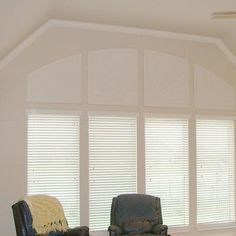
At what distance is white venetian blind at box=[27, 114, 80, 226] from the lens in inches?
214

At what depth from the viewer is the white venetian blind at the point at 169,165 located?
Answer: 611cm

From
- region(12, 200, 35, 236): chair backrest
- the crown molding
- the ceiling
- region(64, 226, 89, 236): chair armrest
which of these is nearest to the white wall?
the crown molding

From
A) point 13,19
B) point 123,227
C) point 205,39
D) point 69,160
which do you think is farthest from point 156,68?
point 13,19

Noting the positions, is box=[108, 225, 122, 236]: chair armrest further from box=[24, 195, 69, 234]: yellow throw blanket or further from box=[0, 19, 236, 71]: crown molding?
box=[0, 19, 236, 71]: crown molding

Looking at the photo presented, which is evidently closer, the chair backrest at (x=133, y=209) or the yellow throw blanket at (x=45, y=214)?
the yellow throw blanket at (x=45, y=214)

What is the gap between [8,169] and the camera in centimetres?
529

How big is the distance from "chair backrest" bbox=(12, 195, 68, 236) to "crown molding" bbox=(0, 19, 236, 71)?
6.31 feet

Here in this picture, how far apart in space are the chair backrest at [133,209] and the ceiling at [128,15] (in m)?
2.59

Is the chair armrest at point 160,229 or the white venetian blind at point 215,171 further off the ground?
the white venetian blind at point 215,171

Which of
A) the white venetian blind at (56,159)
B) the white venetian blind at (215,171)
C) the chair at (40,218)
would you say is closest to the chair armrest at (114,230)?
the chair at (40,218)

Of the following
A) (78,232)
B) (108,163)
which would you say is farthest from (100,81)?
(78,232)

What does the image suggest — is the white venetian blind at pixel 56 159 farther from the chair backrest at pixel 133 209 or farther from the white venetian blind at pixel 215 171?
the white venetian blind at pixel 215 171

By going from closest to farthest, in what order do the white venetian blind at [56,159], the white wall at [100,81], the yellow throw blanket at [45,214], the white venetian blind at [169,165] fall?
the yellow throw blanket at [45,214] < the white wall at [100,81] < the white venetian blind at [56,159] < the white venetian blind at [169,165]

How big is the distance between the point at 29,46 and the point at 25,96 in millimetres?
720
